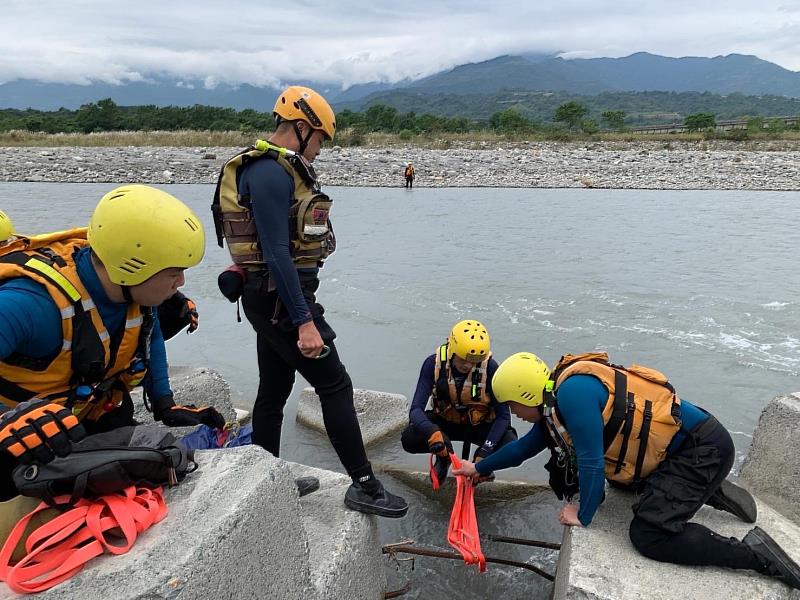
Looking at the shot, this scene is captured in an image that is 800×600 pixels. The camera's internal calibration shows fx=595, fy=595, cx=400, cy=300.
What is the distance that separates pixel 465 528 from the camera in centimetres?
359

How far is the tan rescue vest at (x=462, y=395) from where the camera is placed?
169 inches

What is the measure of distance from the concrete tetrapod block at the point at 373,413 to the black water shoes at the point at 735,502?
8.59 feet

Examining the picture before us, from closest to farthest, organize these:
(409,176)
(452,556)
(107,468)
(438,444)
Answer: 1. (107,468)
2. (452,556)
3. (438,444)
4. (409,176)

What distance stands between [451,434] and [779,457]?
2.15 meters

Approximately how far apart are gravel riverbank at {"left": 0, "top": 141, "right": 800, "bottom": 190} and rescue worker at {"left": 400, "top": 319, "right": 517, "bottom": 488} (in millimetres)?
20614

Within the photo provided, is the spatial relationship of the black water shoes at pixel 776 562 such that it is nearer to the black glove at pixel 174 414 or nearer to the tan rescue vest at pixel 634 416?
the tan rescue vest at pixel 634 416

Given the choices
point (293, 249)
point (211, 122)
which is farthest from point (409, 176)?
point (211, 122)

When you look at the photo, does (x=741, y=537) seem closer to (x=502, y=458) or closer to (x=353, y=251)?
(x=502, y=458)

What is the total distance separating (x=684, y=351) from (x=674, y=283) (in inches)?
137

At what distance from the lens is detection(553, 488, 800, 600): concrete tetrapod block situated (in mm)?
2549

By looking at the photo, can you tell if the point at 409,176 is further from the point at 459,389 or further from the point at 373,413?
the point at 459,389

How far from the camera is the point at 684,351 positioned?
6.80m

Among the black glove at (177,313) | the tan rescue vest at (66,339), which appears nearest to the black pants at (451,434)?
the black glove at (177,313)

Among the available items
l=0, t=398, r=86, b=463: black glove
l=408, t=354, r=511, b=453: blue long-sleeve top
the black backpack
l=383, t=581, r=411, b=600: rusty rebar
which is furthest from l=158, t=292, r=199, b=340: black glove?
l=383, t=581, r=411, b=600: rusty rebar
